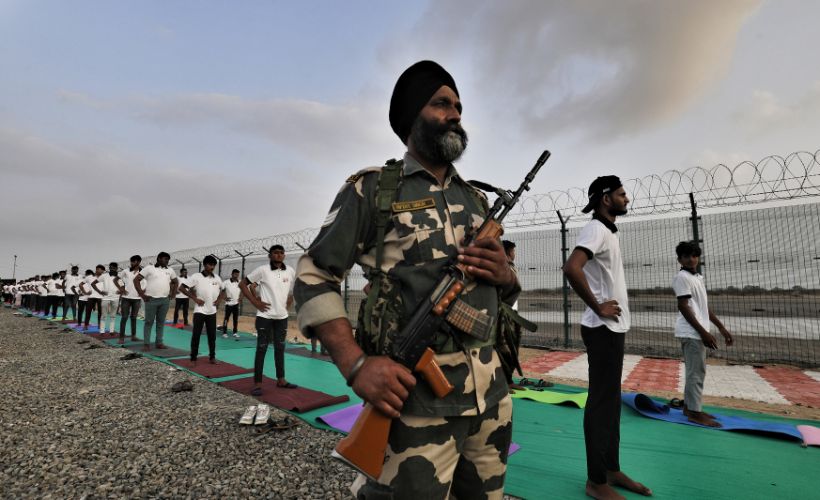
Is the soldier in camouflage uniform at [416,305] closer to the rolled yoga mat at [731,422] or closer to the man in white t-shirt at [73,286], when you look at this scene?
the rolled yoga mat at [731,422]

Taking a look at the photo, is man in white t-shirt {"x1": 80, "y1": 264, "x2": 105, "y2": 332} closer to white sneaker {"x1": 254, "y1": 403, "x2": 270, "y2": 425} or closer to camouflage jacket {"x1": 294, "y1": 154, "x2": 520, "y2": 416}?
white sneaker {"x1": 254, "y1": 403, "x2": 270, "y2": 425}

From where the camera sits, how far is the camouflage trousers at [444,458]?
126 cm

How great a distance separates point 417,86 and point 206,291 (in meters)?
7.62

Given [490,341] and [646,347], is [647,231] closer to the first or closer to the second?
[646,347]

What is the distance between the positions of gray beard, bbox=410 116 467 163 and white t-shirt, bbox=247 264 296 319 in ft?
16.1

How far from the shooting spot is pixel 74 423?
4.35m

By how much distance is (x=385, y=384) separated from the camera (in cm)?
119

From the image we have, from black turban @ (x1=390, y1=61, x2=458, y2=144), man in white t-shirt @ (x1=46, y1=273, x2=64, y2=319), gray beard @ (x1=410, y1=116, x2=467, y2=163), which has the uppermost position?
black turban @ (x1=390, y1=61, x2=458, y2=144)

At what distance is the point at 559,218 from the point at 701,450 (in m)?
6.41

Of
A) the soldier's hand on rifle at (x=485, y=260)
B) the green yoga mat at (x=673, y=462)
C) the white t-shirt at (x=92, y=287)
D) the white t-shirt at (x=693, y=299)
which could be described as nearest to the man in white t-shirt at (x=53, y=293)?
the white t-shirt at (x=92, y=287)

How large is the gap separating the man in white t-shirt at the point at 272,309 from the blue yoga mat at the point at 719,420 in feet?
16.0

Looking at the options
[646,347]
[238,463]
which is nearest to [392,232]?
[238,463]

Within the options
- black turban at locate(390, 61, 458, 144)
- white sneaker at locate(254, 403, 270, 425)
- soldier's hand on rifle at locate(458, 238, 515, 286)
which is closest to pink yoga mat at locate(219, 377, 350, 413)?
white sneaker at locate(254, 403, 270, 425)

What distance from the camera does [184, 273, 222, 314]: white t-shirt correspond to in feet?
25.2
